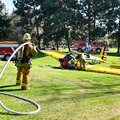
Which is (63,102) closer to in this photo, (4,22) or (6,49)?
(6,49)

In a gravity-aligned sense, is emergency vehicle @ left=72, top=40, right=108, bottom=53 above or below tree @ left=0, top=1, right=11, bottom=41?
below

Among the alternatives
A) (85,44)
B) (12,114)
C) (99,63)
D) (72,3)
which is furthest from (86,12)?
(12,114)

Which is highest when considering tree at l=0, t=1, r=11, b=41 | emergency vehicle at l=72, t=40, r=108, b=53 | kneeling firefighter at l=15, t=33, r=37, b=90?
tree at l=0, t=1, r=11, b=41

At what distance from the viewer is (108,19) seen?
3659 cm

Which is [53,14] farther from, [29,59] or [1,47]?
[29,59]

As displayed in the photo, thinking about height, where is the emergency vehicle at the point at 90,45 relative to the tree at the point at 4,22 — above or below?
below

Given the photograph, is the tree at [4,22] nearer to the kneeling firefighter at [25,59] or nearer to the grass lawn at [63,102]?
the grass lawn at [63,102]

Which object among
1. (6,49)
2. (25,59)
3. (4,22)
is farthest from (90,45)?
(25,59)

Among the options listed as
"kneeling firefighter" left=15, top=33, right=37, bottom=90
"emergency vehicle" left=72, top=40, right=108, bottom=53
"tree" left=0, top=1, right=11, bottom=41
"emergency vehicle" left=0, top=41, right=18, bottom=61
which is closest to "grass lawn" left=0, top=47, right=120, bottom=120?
"kneeling firefighter" left=15, top=33, right=37, bottom=90

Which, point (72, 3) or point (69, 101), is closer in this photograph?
point (69, 101)

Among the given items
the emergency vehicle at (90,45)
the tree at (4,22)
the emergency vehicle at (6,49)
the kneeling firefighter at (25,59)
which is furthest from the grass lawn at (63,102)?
the emergency vehicle at (90,45)

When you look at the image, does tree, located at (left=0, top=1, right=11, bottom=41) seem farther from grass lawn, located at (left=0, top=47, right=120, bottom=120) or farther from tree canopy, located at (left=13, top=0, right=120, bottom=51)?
grass lawn, located at (left=0, top=47, right=120, bottom=120)

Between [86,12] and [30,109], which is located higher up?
[86,12]

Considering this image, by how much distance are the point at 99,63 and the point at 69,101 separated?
48.8 feet
